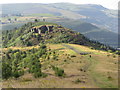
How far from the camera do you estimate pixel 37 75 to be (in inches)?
1647

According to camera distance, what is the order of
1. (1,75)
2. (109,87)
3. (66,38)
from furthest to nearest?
1. (66,38)
2. (1,75)
3. (109,87)

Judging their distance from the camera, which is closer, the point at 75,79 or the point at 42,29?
the point at 75,79

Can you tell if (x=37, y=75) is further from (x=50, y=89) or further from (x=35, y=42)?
(x=35, y=42)

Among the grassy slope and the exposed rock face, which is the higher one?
the grassy slope

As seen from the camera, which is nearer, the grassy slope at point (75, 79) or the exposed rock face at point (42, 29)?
the grassy slope at point (75, 79)

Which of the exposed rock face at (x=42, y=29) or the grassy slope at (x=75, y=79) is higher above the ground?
the grassy slope at (x=75, y=79)

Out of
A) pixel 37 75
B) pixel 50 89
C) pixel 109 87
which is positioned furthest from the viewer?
pixel 37 75

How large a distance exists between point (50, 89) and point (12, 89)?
5072 millimetres

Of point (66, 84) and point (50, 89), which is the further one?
point (66, 84)

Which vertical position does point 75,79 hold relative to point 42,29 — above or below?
above

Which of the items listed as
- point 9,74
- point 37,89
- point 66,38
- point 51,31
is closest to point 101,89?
point 37,89

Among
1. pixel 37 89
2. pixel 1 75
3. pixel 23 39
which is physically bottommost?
pixel 23 39

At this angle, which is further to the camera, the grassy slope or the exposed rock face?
the exposed rock face

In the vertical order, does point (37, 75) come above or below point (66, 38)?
above
